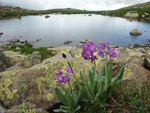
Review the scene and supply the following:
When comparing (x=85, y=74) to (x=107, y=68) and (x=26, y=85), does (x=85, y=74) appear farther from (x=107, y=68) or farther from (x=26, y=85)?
(x=26, y=85)

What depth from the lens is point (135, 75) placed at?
475 cm

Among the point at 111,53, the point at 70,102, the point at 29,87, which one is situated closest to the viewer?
the point at 111,53

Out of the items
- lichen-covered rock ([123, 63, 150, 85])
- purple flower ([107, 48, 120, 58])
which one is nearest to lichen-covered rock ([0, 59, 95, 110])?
purple flower ([107, 48, 120, 58])

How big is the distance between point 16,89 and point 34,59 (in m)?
6.39

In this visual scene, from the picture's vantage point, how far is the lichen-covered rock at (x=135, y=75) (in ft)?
15.0

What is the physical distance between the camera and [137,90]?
11.8 ft

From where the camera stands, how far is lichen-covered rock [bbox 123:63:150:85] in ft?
15.0

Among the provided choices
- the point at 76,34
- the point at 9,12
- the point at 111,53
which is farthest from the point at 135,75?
the point at 9,12

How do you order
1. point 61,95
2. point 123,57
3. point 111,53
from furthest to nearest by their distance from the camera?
1. point 123,57
2. point 61,95
3. point 111,53

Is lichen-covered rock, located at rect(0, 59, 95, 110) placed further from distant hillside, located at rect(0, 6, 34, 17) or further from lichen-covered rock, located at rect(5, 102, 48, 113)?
distant hillside, located at rect(0, 6, 34, 17)

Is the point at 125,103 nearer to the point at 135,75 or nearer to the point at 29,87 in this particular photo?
the point at 135,75

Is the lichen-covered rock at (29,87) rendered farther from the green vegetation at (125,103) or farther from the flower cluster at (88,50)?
the flower cluster at (88,50)

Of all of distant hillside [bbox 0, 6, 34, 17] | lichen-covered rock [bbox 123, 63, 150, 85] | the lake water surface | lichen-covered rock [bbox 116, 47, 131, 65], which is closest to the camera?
lichen-covered rock [bbox 123, 63, 150, 85]

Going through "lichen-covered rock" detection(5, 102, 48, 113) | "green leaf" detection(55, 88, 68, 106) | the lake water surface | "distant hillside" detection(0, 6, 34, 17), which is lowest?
the lake water surface
